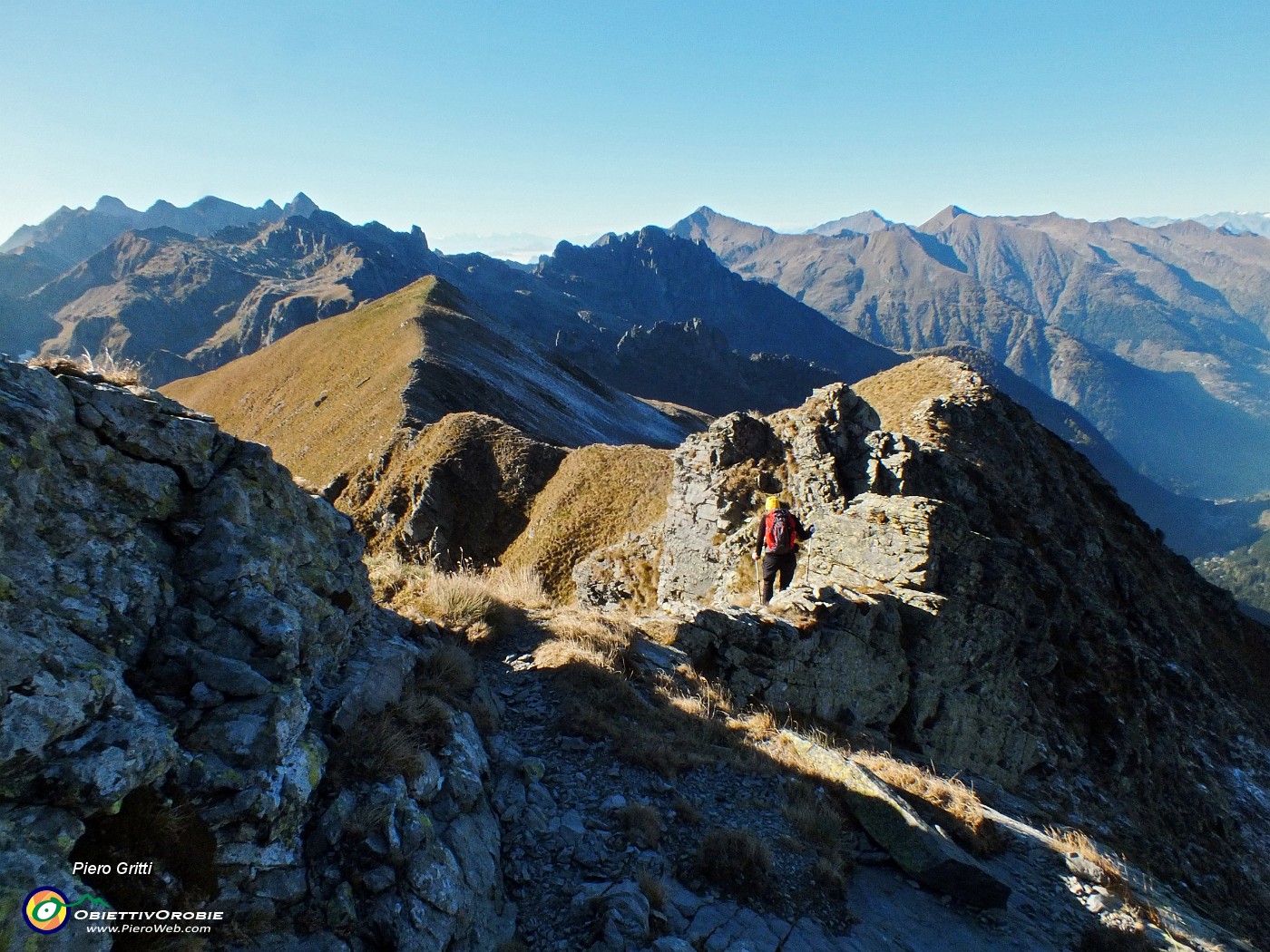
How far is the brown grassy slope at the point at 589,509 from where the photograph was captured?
33375 millimetres

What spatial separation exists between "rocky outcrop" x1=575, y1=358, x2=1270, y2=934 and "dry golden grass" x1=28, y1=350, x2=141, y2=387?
10.0 meters

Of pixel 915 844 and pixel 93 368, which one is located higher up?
pixel 93 368

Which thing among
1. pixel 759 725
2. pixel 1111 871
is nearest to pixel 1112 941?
pixel 1111 871

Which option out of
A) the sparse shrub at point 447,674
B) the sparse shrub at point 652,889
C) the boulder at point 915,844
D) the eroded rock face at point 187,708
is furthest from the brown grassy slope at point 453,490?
the sparse shrub at point 652,889

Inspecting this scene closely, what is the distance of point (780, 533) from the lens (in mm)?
16781

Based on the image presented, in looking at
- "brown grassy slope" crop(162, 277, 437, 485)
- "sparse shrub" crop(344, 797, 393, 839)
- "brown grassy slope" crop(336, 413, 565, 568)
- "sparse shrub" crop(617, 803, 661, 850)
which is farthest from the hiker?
"brown grassy slope" crop(162, 277, 437, 485)

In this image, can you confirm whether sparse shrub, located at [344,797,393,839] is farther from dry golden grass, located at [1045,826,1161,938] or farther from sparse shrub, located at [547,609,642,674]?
dry golden grass, located at [1045,826,1161,938]

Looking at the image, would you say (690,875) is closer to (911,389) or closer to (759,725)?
(759,725)

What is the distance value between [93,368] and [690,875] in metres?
8.96

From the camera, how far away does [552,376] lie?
8906 cm

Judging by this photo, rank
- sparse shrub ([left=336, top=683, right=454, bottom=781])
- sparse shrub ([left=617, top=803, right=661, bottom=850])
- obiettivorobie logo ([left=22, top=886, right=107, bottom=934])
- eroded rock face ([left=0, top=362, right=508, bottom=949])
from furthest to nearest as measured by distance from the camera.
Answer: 1. sparse shrub ([left=617, top=803, right=661, bottom=850])
2. sparse shrub ([left=336, top=683, right=454, bottom=781])
3. eroded rock face ([left=0, top=362, right=508, bottom=949])
4. obiettivorobie logo ([left=22, top=886, right=107, bottom=934])

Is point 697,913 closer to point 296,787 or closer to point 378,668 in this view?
point 296,787

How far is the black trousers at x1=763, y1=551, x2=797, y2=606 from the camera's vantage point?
17.1m

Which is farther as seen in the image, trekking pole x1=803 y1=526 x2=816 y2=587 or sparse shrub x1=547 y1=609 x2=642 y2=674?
trekking pole x1=803 y1=526 x2=816 y2=587
